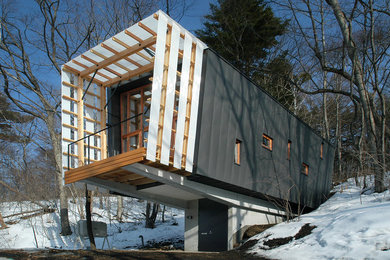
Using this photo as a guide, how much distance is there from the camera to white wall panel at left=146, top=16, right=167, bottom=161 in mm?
6793

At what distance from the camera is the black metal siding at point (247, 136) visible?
8.17m

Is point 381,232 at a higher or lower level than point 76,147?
lower

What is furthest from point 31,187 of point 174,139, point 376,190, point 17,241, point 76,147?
point 376,190

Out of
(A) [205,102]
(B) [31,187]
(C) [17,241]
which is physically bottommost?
(C) [17,241]

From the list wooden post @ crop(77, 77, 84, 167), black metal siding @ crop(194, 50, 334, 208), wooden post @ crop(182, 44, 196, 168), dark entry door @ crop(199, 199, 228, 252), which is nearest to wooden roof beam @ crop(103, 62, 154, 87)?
wooden post @ crop(77, 77, 84, 167)

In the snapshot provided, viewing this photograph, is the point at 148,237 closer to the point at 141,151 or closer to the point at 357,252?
the point at 141,151

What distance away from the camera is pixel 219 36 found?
59.0ft

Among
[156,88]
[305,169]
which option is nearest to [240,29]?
[305,169]

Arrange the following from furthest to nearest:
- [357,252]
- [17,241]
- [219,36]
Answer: [219,36], [17,241], [357,252]

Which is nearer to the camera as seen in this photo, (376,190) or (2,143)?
(376,190)

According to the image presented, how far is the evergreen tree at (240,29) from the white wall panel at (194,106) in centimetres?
970

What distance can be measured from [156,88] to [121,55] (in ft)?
6.78

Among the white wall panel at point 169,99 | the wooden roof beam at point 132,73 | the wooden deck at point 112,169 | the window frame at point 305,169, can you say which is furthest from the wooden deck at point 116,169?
the window frame at point 305,169

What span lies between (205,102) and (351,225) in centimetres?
402
